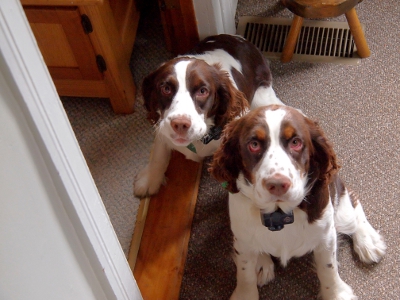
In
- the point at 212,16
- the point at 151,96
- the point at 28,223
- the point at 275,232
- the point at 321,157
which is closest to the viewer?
the point at 28,223

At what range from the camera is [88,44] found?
204 cm

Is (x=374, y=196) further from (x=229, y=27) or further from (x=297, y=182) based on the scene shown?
(x=229, y=27)

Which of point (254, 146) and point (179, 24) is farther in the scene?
point (179, 24)

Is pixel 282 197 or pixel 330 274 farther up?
pixel 282 197

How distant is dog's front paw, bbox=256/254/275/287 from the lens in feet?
5.81

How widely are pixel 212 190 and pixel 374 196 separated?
0.63m

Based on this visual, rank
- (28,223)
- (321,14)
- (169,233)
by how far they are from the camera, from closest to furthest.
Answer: (28,223) → (169,233) → (321,14)

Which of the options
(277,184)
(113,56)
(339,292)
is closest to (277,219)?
(277,184)

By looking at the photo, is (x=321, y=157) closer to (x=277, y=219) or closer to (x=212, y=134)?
(x=277, y=219)

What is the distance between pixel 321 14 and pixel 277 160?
1.10 meters

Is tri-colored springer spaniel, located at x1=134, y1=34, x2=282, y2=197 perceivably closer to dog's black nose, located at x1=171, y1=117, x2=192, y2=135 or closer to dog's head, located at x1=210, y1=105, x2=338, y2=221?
dog's black nose, located at x1=171, y1=117, x2=192, y2=135

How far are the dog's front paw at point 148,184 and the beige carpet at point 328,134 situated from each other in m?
0.05

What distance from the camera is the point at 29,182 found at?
0.97 metres

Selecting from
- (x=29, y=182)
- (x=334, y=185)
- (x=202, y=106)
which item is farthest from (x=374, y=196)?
(x=29, y=182)
